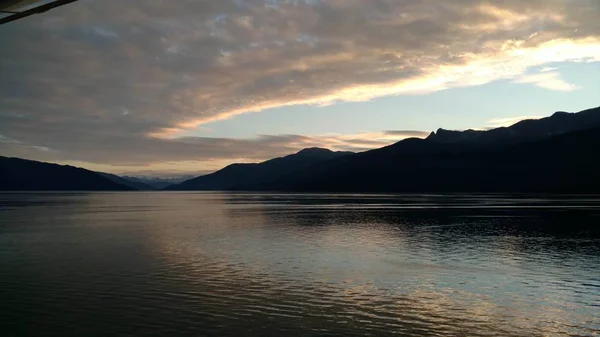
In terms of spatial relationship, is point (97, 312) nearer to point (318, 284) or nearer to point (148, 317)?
point (148, 317)

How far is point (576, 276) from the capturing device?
4619 centimetres

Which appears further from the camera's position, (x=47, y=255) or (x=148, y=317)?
(x=47, y=255)

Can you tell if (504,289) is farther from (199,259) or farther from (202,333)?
(199,259)

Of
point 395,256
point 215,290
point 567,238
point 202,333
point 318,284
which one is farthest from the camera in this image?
point 567,238

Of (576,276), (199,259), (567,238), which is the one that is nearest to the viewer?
(576,276)

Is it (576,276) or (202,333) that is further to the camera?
(576,276)

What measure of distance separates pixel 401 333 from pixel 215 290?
16692mm

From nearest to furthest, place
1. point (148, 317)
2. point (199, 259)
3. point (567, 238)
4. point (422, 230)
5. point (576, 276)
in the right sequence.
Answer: point (148, 317), point (576, 276), point (199, 259), point (567, 238), point (422, 230)

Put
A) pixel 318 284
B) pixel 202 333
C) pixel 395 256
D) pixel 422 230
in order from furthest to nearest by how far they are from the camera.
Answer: pixel 422 230 < pixel 395 256 < pixel 318 284 < pixel 202 333

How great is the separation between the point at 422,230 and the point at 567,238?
23.7 metres

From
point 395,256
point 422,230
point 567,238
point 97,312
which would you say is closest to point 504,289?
point 395,256

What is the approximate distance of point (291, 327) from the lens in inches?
1142

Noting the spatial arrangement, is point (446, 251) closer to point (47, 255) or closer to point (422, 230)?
point (422, 230)

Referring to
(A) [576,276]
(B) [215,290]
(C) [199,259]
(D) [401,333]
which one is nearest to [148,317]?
(B) [215,290]
